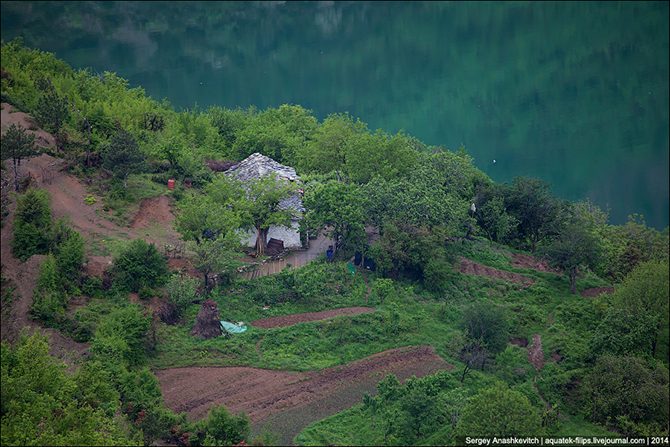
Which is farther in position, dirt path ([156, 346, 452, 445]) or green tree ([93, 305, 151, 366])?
green tree ([93, 305, 151, 366])

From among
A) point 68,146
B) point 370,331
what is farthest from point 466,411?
point 68,146

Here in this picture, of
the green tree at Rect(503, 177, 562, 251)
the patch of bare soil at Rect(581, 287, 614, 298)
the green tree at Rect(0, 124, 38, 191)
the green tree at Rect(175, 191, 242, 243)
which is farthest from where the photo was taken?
the green tree at Rect(503, 177, 562, 251)

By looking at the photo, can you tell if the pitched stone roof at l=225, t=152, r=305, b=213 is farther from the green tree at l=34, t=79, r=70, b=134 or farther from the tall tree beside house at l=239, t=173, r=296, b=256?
the green tree at l=34, t=79, r=70, b=134

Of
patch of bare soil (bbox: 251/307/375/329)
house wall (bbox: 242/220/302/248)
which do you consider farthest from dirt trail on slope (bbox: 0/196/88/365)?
house wall (bbox: 242/220/302/248)

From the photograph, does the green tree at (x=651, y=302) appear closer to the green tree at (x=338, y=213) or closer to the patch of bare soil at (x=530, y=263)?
the patch of bare soil at (x=530, y=263)

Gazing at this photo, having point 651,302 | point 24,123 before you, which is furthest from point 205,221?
point 651,302

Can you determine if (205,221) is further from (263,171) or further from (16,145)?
(16,145)

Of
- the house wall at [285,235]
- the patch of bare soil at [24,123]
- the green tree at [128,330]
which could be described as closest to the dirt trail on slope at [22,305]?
the green tree at [128,330]
